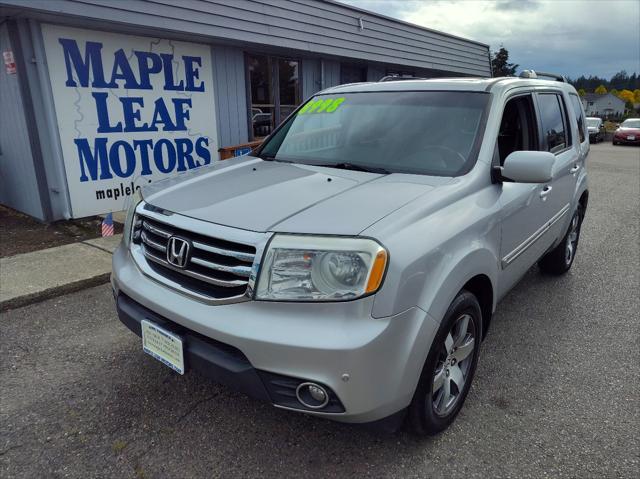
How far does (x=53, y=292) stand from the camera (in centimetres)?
405

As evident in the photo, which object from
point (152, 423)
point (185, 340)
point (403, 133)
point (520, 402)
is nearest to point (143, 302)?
point (185, 340)

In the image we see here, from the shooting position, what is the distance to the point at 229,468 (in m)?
2.18

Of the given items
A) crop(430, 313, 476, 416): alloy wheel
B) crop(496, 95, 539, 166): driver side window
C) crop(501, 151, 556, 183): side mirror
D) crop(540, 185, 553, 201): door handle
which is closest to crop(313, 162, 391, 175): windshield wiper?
crop(501, 151, 556, 183): side mirror

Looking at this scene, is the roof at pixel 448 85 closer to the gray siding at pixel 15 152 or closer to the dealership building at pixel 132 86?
the dealership building at pixel 132 86

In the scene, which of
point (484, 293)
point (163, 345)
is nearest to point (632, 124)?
point (484, 293)

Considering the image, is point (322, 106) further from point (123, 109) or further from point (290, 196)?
point (123, 109)

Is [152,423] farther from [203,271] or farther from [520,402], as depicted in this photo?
[520,402]

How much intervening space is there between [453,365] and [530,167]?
1115mm

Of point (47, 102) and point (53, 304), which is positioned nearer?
point (53, 304)

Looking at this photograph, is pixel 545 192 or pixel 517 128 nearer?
pixel 517 128

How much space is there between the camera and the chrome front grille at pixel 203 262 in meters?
2.00

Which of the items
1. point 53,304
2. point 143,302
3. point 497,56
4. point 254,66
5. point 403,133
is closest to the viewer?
point 143,302

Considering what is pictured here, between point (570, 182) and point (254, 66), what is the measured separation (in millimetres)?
6177

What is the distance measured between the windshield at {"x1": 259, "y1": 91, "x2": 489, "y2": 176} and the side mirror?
0.21 metres
